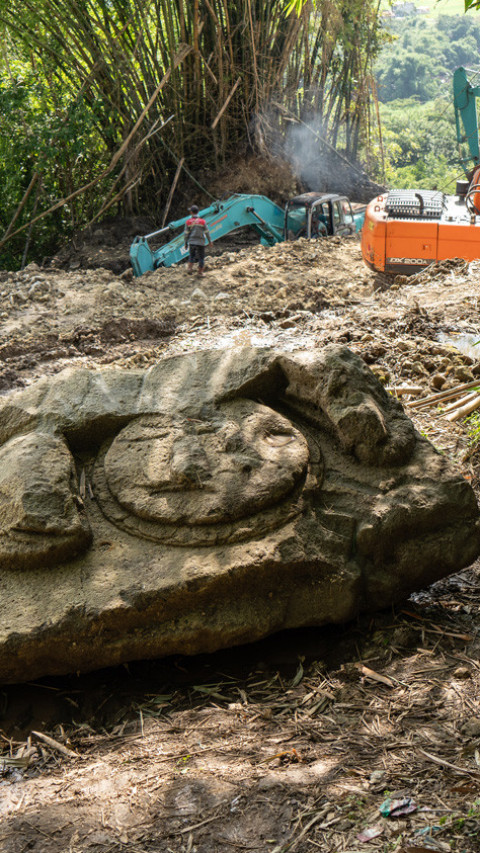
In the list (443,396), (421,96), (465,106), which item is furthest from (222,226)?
(421,96)

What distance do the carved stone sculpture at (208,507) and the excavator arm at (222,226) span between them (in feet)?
22.0

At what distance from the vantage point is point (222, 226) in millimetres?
10633

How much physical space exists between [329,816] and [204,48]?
470 inches

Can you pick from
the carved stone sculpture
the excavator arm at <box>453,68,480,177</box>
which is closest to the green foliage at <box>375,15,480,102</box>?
the excavator arm at <box>453,68,480,177</box>

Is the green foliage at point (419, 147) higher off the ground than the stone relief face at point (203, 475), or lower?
higher

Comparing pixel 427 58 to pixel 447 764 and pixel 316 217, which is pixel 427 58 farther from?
pixel 447 764

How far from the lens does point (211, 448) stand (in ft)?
9.39

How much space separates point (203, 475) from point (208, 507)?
13 cm

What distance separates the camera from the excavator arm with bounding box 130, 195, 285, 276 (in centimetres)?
959

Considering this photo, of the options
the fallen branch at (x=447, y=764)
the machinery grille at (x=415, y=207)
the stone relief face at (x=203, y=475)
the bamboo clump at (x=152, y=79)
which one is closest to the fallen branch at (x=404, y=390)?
the stone relief face at (x=203, y=475)

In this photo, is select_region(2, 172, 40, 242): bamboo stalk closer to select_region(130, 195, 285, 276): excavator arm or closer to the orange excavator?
select_region(130, 195, 285, 276): excavator arm

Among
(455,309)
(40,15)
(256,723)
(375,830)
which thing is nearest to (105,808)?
(256,723)

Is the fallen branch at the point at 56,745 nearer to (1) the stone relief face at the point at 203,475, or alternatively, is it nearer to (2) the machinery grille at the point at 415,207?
(1) the stone relief face at the point at 203,475

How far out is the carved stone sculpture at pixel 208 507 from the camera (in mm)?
2545
